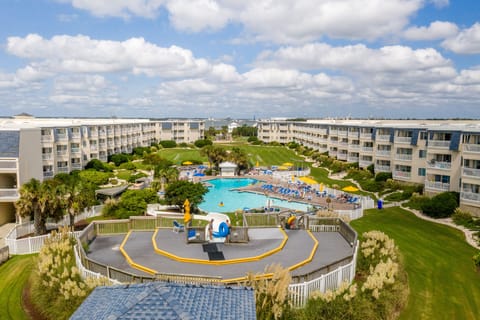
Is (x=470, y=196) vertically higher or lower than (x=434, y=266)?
higher

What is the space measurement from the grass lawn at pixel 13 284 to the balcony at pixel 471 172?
3638cm

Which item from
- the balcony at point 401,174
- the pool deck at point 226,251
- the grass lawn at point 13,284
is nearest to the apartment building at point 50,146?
the grass lawn at point 13,284

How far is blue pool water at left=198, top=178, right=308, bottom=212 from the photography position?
4316cm

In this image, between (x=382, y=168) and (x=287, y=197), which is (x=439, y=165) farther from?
(x=287, y=197)

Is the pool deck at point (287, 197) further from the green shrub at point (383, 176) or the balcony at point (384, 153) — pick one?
the balcony at point (384, 153)

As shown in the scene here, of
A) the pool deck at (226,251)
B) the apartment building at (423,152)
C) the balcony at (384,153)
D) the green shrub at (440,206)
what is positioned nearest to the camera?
the pool deck at (226,251)

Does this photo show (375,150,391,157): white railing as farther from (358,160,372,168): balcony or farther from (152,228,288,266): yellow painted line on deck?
(152,228,288,266): yellow painted line on deck

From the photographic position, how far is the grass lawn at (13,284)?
16.2 metres

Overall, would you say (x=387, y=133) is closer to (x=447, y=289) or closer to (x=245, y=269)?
(x=447, y=289)

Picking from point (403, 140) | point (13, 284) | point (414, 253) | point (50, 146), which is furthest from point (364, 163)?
point (13, 284)

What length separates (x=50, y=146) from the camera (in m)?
48.6

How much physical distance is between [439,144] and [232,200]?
83.1 feet

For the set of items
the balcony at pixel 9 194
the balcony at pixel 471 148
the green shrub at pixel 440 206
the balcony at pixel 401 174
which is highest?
the balcony at pixel 471 148

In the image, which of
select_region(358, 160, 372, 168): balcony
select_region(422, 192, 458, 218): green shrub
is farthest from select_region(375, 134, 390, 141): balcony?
select_region(422, 192, 458, 218): green shrub
